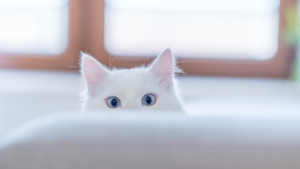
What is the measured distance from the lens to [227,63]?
2.11m

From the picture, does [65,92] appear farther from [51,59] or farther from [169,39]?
[169,39]

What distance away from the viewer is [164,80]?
103cm

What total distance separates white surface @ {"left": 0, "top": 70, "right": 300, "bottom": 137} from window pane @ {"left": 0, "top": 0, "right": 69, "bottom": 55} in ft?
0.66

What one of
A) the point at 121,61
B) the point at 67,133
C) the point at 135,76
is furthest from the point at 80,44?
the point at 67,133

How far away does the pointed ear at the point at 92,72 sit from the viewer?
992 mm

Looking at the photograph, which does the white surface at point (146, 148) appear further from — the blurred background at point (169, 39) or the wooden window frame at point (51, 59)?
the wooden window frame at point (51, 59)

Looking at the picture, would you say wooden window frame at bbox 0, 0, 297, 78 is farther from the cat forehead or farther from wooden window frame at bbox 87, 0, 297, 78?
the cat forehead

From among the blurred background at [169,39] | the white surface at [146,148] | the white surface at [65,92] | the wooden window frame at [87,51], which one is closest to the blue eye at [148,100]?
the white surface at [146,148]

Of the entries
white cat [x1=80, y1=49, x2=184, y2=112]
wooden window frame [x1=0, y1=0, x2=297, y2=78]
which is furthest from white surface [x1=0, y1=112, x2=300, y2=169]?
wooden window frame [x1=0, y1=0, x2=297, y2=78]

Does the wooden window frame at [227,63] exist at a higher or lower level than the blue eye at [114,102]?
higher

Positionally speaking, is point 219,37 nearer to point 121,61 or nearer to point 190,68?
point 190,68

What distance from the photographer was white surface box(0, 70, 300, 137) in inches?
67.7

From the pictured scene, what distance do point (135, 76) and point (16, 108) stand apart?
110 cm

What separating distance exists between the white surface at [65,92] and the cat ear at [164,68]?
57cm
